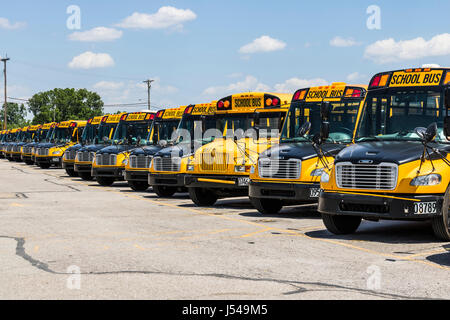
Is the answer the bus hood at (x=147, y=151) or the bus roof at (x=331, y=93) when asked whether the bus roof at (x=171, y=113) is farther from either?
the bus roof at (x=331, y=93)

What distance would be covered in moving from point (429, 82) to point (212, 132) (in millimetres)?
6616

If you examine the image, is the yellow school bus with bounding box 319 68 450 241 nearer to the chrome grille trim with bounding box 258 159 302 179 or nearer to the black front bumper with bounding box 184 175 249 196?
the chrome grille trim with bounding box 258 159 302 179

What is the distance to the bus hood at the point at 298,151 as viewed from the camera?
39.1 ft

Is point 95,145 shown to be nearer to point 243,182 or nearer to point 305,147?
point 243,182

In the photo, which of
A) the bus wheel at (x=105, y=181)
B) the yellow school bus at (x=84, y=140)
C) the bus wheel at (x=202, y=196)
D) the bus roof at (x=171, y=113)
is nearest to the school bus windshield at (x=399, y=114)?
the bus wheel at (x=202, y=196)

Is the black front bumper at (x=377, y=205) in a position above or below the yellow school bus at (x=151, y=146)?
below

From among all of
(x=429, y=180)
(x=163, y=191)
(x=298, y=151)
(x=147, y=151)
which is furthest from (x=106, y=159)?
(x=429, y=180)

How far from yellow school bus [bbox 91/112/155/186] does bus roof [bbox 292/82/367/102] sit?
26.7ft

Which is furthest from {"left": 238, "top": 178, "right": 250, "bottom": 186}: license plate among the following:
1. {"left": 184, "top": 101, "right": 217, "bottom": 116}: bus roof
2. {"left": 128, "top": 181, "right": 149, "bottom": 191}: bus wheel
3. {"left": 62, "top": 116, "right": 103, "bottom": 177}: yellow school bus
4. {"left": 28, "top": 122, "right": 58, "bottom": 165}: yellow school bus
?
{"left": 28, "top": 122, "right": 58, "bottom": 165}: yellow school bus

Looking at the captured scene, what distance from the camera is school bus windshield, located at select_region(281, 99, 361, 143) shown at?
12477mm

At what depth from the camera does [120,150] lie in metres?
21.4

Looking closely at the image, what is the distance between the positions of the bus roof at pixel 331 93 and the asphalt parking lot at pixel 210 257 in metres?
2.22
